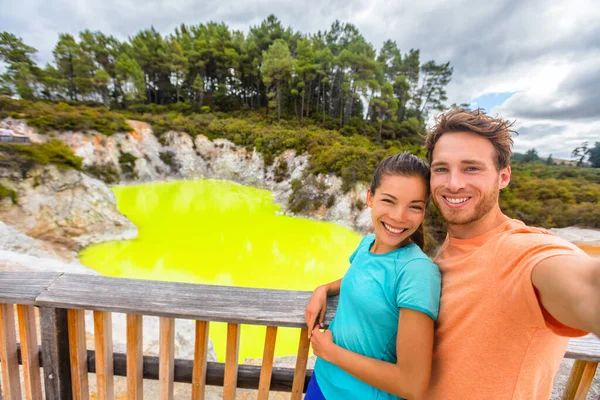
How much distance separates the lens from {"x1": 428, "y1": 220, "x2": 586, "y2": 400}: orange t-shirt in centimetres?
68

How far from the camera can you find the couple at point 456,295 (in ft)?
2.18

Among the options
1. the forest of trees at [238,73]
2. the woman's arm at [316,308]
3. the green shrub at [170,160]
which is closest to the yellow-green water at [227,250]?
the woman's arm at [316,308]

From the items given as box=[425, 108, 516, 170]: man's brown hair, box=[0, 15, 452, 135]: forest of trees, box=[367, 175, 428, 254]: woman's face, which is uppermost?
box=[0, 15, 452, 135]: forest of trees

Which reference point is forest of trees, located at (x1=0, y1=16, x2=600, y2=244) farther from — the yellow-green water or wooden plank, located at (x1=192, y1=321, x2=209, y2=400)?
wooden plank, located at (x1=192, y1=321, x2=209, y2=400)

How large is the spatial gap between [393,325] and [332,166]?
13861 millimetres

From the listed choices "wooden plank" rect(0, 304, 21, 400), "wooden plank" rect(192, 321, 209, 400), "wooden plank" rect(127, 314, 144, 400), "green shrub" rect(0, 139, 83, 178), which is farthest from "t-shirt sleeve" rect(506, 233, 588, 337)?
"green shrub" rect(0, 139, 83, 178)

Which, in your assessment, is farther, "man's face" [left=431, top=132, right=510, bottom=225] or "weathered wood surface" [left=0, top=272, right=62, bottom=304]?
"weathered wood surface" [left=0, top=272, right=62, bottom=304]

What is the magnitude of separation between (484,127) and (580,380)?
116 centimetres

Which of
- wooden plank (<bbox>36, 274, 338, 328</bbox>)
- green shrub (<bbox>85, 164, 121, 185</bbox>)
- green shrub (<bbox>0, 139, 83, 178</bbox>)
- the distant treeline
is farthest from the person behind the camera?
green shrub (<bbox>85, 164, 121, 185</bbox>)

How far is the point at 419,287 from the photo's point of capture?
816 mm

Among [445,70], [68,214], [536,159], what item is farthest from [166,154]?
[536,159]

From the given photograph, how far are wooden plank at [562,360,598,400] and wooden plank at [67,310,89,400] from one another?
2114mm

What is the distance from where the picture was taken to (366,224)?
11562mm

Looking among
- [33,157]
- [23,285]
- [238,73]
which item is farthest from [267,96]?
[23,285]
